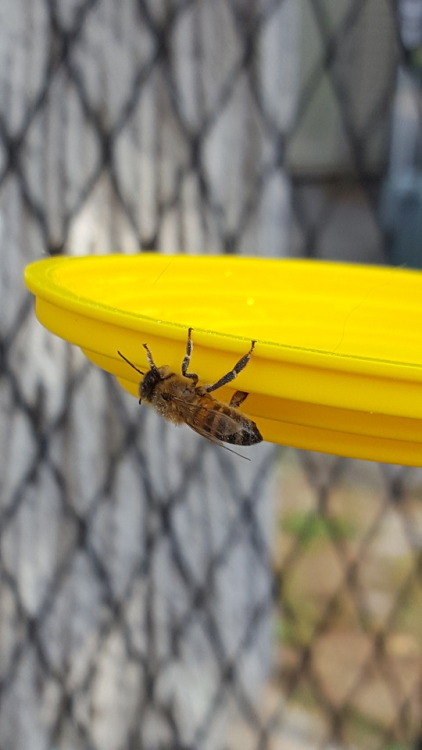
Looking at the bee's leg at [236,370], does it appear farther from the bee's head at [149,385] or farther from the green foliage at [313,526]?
the green foliage at [313,526]

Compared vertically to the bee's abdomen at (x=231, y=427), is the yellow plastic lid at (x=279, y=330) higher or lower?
higher

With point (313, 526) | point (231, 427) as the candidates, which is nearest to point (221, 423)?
point (231, 427)

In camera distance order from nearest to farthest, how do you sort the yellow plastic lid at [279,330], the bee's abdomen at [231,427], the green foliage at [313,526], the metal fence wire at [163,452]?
the yellow plastic lid at [279,330], the bee's abdomen at [231,427], the metal fence wire at [163,452], the green foliage at [313,526]

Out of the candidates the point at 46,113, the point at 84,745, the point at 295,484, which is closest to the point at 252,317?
the point at 46,113

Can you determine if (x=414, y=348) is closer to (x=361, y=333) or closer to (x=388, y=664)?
(x=361, y=333)

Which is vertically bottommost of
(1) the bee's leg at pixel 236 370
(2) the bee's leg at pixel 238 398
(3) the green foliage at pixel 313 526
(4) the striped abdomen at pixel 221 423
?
(3) the green foliage at pixel 313 526

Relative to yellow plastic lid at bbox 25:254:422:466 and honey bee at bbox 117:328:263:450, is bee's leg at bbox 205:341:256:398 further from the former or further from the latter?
honey bee at bbox 117:328:263:450

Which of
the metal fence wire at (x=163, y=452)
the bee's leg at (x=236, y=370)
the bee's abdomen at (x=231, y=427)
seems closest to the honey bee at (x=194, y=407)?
the bee's abdomen at (x=231, y=427)

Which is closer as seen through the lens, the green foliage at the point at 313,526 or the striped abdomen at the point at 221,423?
the striped abdomen at the point at 221,423

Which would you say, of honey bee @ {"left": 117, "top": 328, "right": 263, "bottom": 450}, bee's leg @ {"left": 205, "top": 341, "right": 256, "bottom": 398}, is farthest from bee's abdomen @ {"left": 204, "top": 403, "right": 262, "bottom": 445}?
bee's leg @ {"left": 205, "top": 341, "right": 256, "bottom": 398}
